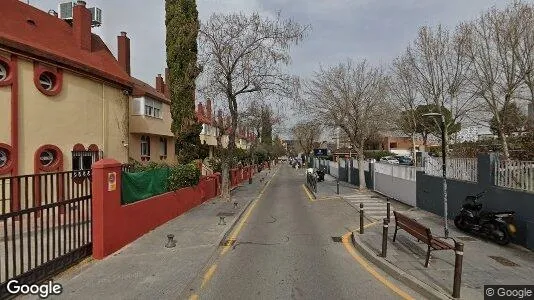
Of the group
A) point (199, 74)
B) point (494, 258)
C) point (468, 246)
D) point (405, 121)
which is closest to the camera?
point (494, 258)

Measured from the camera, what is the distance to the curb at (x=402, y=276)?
675 cm

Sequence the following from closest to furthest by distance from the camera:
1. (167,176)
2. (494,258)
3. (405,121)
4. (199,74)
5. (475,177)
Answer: (494,258), (475,177), (167,176), (199,74), (405,121)

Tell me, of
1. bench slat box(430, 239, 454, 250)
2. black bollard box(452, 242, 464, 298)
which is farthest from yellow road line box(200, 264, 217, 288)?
bench slat box(430, 239, 454, 250)

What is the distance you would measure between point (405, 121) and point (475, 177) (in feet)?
80.9

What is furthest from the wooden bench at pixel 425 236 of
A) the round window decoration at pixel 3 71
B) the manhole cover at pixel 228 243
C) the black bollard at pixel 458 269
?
the round window decoration at pixel 3 71

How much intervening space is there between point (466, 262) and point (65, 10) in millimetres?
25374

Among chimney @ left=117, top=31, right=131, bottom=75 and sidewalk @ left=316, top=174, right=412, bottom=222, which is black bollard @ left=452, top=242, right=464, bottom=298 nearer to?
sidewalk @ left=316, top=174, right=412, bottom=222

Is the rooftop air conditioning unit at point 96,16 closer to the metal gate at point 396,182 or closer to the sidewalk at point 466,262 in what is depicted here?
the metal gate at point 396,182

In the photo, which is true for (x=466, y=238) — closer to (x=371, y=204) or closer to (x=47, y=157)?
(x=371, y=204)

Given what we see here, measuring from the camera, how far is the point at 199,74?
23.2 meters

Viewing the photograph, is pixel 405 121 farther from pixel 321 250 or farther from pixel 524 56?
pixel 321 250

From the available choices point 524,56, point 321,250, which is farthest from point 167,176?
point 524,56

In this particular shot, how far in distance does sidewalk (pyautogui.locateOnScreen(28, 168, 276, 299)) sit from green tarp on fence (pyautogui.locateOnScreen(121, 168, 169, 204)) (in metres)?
1.25

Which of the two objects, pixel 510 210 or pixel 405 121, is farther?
pixel 405 121
